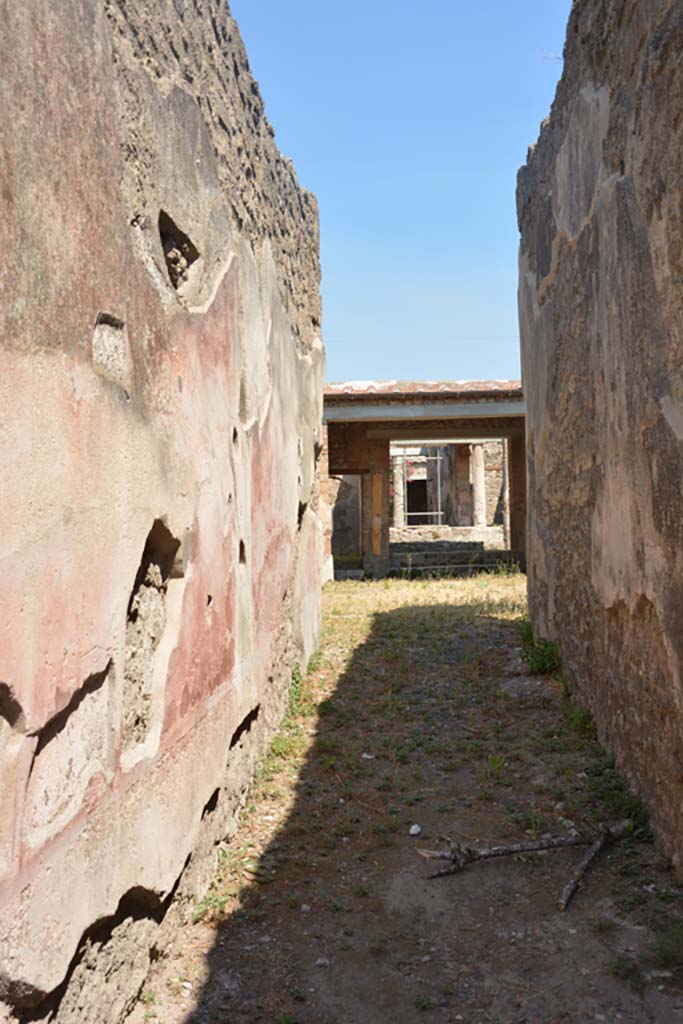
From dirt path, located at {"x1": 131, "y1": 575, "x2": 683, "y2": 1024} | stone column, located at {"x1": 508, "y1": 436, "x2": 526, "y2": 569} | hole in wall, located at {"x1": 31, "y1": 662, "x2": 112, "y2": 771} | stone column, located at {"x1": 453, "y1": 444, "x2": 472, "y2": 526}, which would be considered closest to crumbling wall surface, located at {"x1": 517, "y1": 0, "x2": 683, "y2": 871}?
dirt path, located at {"x1": 131, "y1": 575, "x2": 683, "y2": 1024}

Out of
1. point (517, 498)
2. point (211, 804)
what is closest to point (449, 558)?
point (517, 498)

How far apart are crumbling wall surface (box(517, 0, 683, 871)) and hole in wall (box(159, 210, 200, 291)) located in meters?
1.13

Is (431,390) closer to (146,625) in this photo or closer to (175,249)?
(175,249)

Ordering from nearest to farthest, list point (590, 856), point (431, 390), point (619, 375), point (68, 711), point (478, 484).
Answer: point (68, 711), point (590, 856), point (619, 375), point (431, 390), point (478, 484)

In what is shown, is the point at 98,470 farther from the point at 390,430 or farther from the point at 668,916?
the point at 390,430

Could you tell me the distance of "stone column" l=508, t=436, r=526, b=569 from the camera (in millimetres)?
10969

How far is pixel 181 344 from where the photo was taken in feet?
6.79

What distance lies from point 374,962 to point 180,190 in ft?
5.90

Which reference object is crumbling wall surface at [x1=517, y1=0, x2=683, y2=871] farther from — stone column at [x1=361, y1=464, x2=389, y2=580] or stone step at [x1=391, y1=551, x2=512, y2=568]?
stone step at [x1=391, y1=551, x2=512, y2=568]

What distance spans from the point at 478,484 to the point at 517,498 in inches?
278

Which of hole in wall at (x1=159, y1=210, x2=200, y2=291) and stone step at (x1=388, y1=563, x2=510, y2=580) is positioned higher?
hole in wall at (x1=159, y1=210, x2=200, y2=291)

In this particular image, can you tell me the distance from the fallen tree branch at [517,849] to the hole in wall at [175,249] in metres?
1.59

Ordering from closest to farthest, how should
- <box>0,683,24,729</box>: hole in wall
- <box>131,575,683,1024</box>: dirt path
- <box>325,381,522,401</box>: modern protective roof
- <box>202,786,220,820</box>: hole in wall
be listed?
<box>0,683,24,729</box>: hole in wall, <box>131,575,683,1024</box>: dirt path, <box>202,786,220,820</box>: hole in wall, <box>325,381,522,401</box>: modern protective roof

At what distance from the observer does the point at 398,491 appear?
1895 cm
